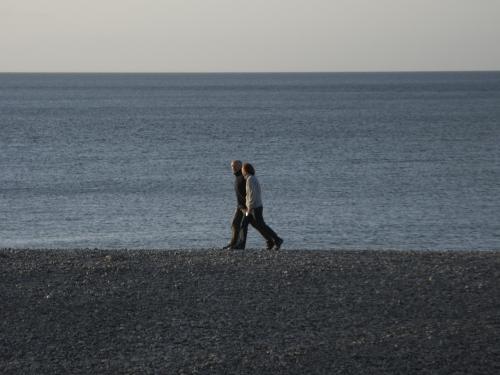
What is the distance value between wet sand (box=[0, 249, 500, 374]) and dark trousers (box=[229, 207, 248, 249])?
1.53 meters

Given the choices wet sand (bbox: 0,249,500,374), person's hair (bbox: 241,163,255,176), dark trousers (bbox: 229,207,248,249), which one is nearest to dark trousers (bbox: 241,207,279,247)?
dark trousers (bbox: 229,207,248,249)

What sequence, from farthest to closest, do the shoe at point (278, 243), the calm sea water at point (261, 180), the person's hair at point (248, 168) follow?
the calm sea water at point (261, 180) < the shoe at point (278, 243) < the person's hair at point (248, 168)

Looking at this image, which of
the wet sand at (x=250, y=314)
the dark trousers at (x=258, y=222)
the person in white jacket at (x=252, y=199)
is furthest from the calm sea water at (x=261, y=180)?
the wet sand at (x=250, y=314)

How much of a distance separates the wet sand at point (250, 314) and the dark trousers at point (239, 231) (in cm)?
153

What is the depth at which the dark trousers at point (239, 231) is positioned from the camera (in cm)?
1706

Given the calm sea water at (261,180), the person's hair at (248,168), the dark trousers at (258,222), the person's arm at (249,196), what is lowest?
the calm sea water at (261,180)

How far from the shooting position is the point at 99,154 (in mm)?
58844

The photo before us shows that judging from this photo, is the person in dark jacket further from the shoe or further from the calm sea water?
the calm sea water

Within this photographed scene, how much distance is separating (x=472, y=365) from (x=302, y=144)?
5608 cm

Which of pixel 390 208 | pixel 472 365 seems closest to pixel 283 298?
pixel 472 365

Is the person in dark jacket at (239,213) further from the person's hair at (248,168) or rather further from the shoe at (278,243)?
the shoe at (278,243)

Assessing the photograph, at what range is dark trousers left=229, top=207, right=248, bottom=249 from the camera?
1706 cm

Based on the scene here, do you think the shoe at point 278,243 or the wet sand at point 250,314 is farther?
the shoe at point 278,243

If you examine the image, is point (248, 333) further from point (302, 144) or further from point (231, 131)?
point (231, 131)
